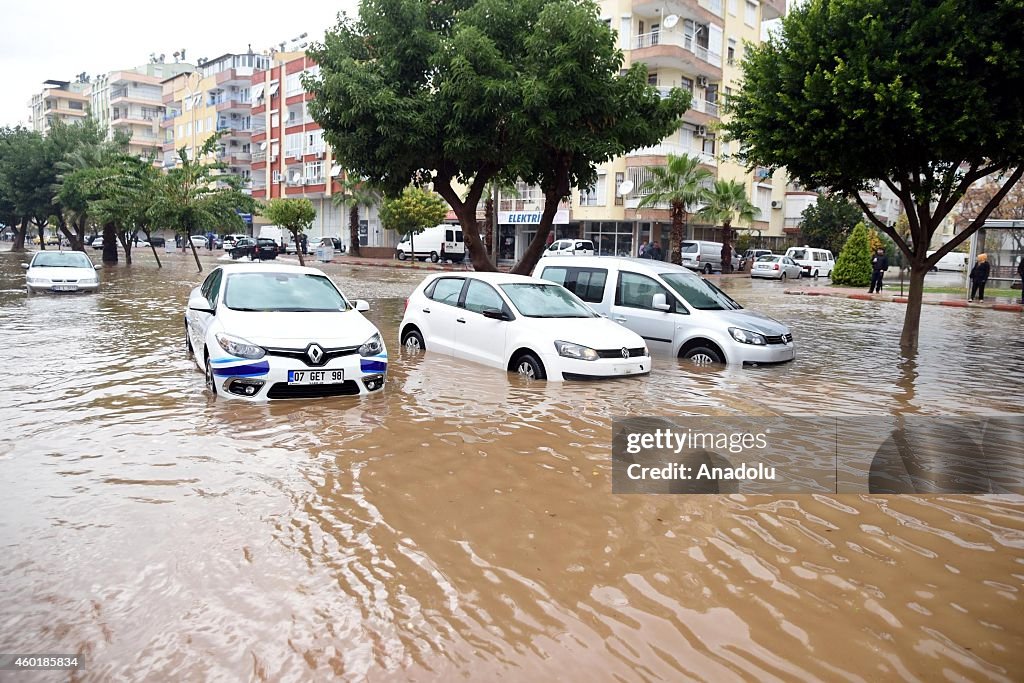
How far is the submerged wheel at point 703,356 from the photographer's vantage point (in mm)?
10797

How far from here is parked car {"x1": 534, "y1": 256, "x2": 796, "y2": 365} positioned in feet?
35.2

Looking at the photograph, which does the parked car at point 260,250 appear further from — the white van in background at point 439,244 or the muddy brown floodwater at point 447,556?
the muddy brown floodwater at point 447,556

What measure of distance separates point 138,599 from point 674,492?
3488mm

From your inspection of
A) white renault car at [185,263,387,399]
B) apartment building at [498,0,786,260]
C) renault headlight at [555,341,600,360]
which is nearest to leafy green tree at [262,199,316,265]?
apartment building at [498,0,786,260]

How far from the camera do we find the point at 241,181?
3294cm

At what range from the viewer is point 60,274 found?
22.0 m

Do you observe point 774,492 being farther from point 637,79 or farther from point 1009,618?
point 637,79

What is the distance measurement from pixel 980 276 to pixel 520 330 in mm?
23958

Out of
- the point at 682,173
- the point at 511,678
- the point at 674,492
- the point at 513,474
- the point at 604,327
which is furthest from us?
the point at 682,173

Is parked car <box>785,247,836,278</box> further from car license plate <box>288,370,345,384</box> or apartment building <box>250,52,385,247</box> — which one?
car license plate <box>288,370,345,384</box>

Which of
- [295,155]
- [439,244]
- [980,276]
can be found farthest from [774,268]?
[295,155]

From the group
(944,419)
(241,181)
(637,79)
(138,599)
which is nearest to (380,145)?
(637,79)

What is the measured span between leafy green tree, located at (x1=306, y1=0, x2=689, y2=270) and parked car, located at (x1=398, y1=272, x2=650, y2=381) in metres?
6.08

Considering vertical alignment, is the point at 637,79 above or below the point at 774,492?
above
